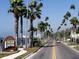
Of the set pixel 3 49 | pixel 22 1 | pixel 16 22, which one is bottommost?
pixel 3 49

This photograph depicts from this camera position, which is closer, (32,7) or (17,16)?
(17,16)

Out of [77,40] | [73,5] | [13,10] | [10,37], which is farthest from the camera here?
[73,5]

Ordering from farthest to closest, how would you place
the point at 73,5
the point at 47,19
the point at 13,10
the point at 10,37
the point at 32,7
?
the point at 47,19, the point at 73,5, the point at 32,7, the point at 13,10, the point at 10,37

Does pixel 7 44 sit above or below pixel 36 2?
below

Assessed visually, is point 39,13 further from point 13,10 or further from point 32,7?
point 13,10

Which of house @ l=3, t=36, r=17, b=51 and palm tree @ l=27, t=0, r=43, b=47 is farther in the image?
palm tree @ l=27, t=0, r=43, b=47

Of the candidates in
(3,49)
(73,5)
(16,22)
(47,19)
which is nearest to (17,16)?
(16,22)

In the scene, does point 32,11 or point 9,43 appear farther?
point 32,11

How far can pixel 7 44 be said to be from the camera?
49844 mm

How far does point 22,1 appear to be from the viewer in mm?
65438

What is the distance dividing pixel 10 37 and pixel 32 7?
27066mm

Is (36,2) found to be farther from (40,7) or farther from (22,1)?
(22,1)

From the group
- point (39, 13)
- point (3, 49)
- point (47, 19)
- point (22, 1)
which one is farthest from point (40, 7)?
point (47, 19)

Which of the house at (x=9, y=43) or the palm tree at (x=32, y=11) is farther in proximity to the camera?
the palm tree at (x=32, y=11)
